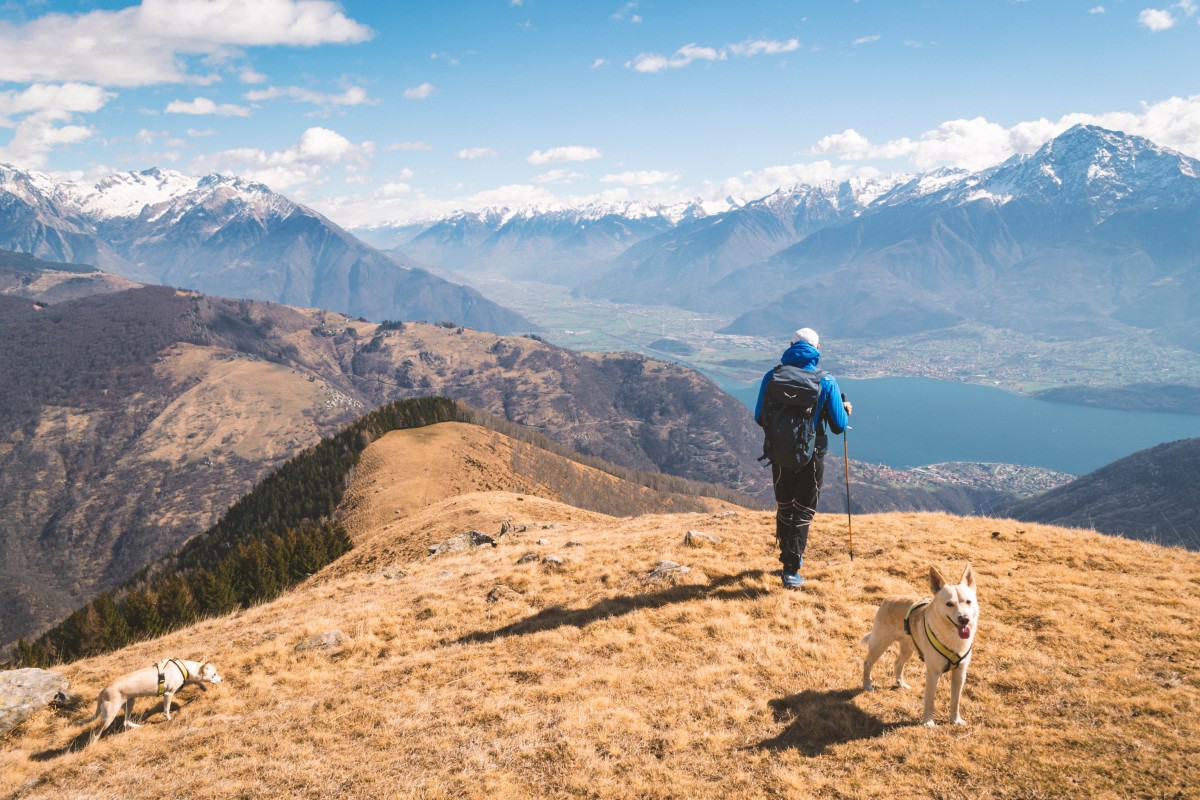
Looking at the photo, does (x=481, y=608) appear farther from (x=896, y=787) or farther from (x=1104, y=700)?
(x=1104, y=700)

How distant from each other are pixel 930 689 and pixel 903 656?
0.94m

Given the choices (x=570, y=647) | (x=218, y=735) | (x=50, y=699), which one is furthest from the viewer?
(x=50, y=699)

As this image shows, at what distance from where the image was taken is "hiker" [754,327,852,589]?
513 inches

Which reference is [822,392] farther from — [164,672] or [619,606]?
[164,672]

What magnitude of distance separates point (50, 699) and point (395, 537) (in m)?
29.5

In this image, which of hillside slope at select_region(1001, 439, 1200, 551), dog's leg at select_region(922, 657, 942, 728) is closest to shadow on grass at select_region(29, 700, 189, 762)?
dog's leg at select_region(922, 657, 942, 728)

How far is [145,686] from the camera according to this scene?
519 inches

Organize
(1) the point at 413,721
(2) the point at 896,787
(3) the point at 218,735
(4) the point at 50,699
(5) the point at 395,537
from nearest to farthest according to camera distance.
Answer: (2) the point at 896,787 → (1) the point at 413,721 → (3) the point at 218,735 → (4) the point at 50,699 → (5) the point at 395,537

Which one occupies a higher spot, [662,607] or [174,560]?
[662,607]

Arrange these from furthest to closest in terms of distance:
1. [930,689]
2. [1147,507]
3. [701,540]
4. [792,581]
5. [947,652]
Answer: [1147,507] → [701,540] → [792,581] → [930,689] → [947,652]

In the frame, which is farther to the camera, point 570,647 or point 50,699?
point 50,699

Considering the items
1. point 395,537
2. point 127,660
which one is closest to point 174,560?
point 395,537

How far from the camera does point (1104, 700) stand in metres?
9.15

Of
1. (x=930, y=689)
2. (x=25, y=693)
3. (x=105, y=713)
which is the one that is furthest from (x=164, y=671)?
(x=930, y=689)
